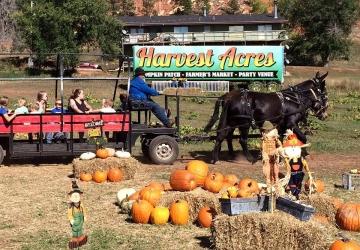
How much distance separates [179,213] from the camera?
9.78 metres

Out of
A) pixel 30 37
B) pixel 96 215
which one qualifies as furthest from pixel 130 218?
pixel 30 37

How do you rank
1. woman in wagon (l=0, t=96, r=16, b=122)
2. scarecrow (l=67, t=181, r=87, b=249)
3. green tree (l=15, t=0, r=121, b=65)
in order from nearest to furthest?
scarecrow (l=67, t=181, r=87, b=249)
woman in wagon (l=0, t=96, r=16, b=122)
green tree (l=15, t=0, r=121, b=65)

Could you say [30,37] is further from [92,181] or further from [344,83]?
[92,181]

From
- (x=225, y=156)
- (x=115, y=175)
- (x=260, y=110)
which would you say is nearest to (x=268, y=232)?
(x=115, y=175)

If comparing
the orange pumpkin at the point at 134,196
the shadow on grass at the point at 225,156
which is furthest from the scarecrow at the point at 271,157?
the shadow on grass at the point at 225,156

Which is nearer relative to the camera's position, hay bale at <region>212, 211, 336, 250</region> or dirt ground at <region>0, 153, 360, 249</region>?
hay bale at <region>212, 211, 336, 250</region>

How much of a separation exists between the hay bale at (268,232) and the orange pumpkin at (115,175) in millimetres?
5720

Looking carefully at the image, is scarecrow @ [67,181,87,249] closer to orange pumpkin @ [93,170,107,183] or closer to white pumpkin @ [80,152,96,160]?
orange pumpkin @ [93,170,107,183]

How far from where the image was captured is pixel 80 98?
16078mm

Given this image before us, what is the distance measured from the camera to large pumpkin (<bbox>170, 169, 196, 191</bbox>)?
10.4 m

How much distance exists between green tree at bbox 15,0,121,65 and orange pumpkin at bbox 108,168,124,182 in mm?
55033

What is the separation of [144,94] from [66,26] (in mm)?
54739

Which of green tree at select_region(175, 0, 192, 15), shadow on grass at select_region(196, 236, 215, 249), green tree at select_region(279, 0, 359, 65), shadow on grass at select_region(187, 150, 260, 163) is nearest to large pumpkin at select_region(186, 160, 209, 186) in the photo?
shadow on grass at select_region(196, 236, 215, 249)

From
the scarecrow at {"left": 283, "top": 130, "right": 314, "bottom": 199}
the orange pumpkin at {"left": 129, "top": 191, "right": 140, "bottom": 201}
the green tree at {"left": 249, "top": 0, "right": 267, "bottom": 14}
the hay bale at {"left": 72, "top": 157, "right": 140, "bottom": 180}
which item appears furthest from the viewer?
the green tree at {"left": 249, "top": 0, "right": 267, "bottom": 14}
